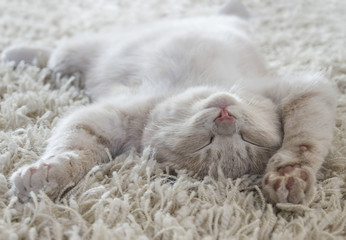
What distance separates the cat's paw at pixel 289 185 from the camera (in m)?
0.84

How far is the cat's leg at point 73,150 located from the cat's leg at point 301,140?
438 mm

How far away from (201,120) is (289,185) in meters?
0.29

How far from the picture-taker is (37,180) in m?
0.86

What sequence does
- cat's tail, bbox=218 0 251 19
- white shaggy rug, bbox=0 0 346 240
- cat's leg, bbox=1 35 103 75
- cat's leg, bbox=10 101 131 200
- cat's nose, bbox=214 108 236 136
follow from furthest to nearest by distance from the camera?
cat's tail, bbox=218 0 251 19 < cat's leg, bbox=1 35 103 75 < cat's nose, bbox=214 108 236 136 < cat's leg, bbox=10 101 131 200 < white shaggy rug, bbox=0 0 346 240

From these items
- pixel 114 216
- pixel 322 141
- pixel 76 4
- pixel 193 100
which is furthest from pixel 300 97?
pixel 76 4

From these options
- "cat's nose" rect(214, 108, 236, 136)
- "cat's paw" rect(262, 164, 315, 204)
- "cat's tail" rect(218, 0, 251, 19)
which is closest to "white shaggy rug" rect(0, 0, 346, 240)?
"cat's paw" rect(262, 164, 315, 204)

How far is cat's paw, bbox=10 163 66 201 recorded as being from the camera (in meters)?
0.85

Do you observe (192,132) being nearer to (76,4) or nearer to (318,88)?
(318,88)

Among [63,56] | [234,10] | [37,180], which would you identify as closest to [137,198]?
[37,180]

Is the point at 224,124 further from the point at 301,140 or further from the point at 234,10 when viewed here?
the point at 234,10

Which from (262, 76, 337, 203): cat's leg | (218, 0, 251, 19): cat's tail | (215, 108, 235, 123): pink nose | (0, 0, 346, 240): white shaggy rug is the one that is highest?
(218, 0, 251, 19): cat's tail

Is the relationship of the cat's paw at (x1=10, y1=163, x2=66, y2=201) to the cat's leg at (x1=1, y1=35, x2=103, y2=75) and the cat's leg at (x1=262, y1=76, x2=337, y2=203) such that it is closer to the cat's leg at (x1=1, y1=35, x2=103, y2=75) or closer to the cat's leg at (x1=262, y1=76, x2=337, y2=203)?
the cat's leg at (x1=262, y1=76, x2=337, y2=203)

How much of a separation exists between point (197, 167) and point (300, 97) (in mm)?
376

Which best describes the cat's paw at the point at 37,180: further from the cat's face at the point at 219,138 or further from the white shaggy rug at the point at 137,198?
the cat's face at the point at 219,138
